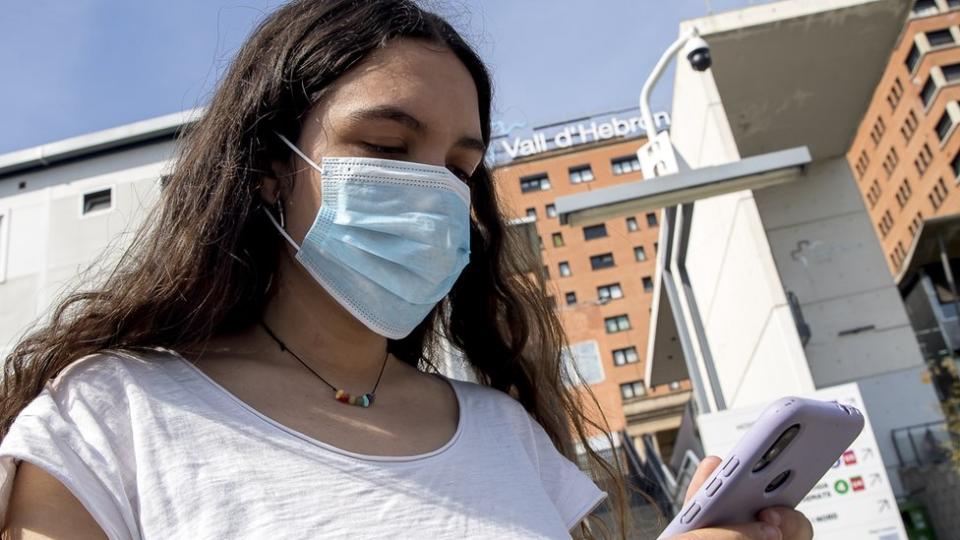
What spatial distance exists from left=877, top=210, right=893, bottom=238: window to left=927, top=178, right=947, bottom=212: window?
28.0 feet

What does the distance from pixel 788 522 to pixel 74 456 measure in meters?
1.16

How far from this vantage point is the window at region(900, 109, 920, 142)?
50797mm

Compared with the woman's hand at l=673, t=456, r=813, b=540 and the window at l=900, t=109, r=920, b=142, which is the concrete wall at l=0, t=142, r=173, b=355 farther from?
the window at l=900, t=109, r=920, b=142

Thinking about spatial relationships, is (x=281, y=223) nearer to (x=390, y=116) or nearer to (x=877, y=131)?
(x=390, y=116)

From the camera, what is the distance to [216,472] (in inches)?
46.7

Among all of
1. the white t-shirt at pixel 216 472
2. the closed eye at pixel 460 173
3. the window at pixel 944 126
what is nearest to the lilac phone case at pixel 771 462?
the white t-shirt at pixel 216 472

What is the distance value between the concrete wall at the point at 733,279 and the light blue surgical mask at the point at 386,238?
25.0ft

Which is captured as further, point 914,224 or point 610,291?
point 610,291

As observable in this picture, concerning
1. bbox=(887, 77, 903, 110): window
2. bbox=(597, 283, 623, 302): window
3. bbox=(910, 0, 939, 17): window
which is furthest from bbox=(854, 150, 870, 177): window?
bbox=(597, 283, 623, 302): window

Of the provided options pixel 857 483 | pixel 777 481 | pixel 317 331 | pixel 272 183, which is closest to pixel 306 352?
pixel 317 331

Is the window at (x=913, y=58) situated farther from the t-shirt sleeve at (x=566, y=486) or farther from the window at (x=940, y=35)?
the t-shirt sleeve at (x=566, y=486)

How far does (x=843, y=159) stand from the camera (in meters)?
12.9

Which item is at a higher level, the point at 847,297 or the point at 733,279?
the point at 733,279

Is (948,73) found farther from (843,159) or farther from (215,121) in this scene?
(215,121)
